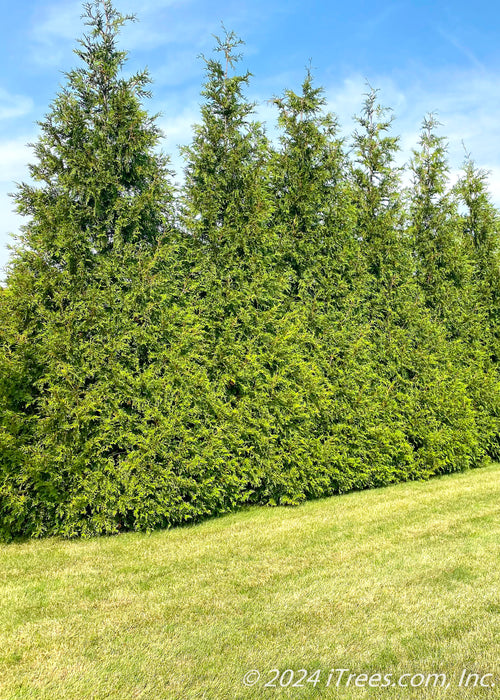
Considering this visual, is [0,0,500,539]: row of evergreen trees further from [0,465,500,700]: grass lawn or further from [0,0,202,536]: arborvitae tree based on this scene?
[0,465,500,700]: grass lawn

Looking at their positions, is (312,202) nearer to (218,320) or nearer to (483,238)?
(218,320)

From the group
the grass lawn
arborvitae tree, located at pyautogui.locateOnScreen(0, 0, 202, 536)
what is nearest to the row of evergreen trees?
arborvitae tree, located at pyautogui.locateOnScreen(0, 0, 202, 536)

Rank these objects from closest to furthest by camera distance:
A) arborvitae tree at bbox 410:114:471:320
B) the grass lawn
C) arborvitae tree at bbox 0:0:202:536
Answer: the grass lawn → arborvitae tree at bbox 0:0:202:536 → arborvitae tree at bbox 410:114:471:320

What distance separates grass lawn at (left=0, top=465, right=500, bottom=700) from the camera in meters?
2.89

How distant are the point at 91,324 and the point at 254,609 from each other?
13.3 ft

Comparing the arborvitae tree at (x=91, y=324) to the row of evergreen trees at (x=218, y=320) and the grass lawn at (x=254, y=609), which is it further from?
the grass lawn at (x=254, y=609)

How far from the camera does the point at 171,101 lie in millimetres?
7348

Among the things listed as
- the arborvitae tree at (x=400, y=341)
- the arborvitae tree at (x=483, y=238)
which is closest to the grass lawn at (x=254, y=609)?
the arborvitae tree at (x=400, y=341)

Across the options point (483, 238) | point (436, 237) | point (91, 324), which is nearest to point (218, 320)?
point (91, 324)

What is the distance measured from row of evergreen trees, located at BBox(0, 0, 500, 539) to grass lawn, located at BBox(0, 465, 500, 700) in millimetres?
1030

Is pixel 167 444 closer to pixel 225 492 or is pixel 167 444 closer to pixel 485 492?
pixel 225 492

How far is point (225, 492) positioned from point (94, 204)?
175 inches

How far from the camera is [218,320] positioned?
749 cm

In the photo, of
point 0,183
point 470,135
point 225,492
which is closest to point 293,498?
point 225,492
